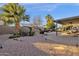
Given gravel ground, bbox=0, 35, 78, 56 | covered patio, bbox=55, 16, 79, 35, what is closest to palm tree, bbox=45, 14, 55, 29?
covered patio, bbox=55, 16, 79, 35

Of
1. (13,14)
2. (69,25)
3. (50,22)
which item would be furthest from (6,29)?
(69,25)

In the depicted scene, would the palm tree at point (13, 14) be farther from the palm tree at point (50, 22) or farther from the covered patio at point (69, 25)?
the covered patio at point (69, 25)

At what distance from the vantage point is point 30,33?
8.47ft

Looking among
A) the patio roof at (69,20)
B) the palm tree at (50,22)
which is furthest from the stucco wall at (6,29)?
the patio roof at (69,20)

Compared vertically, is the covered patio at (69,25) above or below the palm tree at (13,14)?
below

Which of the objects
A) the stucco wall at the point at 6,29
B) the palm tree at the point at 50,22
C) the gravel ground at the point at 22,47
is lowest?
the gravel ground at the point at 22,47

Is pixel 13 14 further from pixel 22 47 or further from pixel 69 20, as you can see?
pixel 69 20

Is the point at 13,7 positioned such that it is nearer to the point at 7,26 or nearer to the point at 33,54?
the point at 7,26

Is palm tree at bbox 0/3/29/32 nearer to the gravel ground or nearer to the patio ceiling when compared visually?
the gravel ground

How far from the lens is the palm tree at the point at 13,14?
256cm

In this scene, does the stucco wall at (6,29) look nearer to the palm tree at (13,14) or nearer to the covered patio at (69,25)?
the palm tree at (13,14)

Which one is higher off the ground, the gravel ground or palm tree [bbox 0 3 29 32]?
palm tree [bbox 0 3 29 32]

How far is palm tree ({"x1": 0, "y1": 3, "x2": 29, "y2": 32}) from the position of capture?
8.39ft

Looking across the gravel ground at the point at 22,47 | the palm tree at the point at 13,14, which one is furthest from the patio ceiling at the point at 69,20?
the palm tree at the point at 13,14
